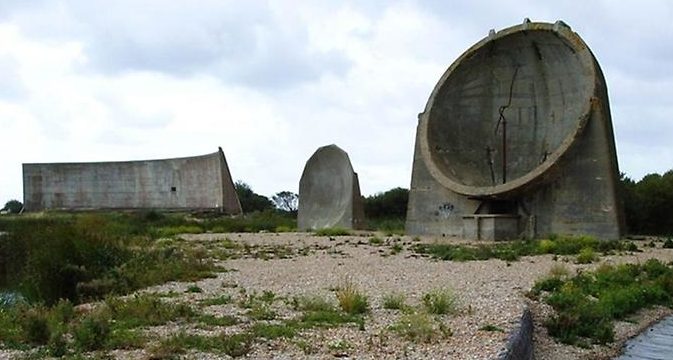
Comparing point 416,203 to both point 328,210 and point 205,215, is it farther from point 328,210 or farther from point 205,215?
point 205,215

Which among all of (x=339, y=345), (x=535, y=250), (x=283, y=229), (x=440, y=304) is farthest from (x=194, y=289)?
(x=283, y=229)

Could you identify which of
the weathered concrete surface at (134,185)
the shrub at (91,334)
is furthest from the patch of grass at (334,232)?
the shrub at (91,334)

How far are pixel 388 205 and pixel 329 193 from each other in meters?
14.6

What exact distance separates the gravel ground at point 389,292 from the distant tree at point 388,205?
30.8m

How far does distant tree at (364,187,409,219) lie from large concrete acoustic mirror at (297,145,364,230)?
43.4 feet

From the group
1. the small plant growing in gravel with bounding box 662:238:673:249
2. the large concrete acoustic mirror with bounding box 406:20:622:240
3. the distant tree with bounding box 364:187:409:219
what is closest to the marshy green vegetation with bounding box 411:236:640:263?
the small plant growing in gravel with bounding box 662:238:673:249

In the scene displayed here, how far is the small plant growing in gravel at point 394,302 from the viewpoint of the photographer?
11914mm

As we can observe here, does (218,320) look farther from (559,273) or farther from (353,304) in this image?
(559,273)

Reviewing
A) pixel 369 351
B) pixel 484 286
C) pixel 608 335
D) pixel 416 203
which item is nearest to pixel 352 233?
pixel 416 203

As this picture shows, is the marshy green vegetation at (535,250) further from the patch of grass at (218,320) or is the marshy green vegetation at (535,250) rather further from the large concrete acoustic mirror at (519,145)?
the patch of grass at (218,320)

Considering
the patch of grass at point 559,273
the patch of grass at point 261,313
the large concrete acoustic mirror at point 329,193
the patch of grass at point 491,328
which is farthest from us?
the large concrete acoustic mirror at point 329,193

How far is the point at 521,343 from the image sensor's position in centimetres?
981

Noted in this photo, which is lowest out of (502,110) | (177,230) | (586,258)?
(586,258)

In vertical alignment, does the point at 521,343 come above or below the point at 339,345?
below
